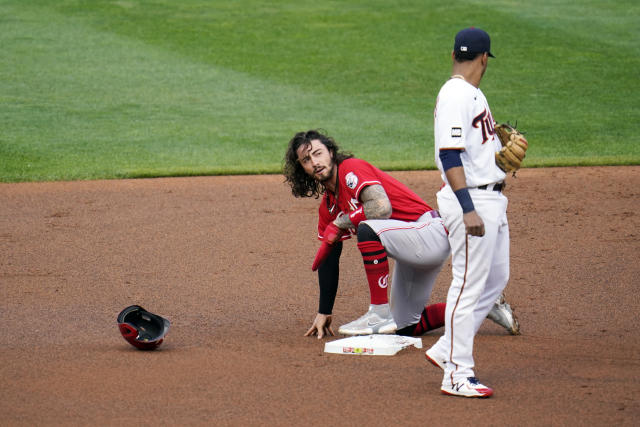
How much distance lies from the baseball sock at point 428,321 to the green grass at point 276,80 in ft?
17.8

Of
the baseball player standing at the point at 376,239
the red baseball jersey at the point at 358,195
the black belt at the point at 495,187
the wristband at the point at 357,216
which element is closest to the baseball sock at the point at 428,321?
the baseball player standing at the point at 376,239

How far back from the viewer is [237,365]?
4680 mm

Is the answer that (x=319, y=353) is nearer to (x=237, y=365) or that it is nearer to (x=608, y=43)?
(x=237, y=365)

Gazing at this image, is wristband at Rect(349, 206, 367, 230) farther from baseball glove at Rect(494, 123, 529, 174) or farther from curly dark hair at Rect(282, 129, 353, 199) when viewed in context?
baseball glove at Rect(494, 123, 529, 174)

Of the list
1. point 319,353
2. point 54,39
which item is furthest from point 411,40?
point 319,353

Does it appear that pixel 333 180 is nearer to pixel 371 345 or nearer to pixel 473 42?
pixel 371 345

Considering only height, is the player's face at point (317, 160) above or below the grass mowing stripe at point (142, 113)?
above

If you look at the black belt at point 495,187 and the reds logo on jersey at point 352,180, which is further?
the reds logo on jersey at point 352,180

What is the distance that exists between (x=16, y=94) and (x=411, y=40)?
7.55 metres

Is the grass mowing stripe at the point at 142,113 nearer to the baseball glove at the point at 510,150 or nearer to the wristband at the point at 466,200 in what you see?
the baseball glove at the point at 510,150

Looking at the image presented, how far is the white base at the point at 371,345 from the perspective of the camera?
4867 mm

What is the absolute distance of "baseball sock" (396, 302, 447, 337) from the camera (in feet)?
17.5

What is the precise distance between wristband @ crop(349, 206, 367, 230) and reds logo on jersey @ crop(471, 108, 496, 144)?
117cm

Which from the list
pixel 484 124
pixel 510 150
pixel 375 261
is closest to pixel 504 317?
pixel 375 261
